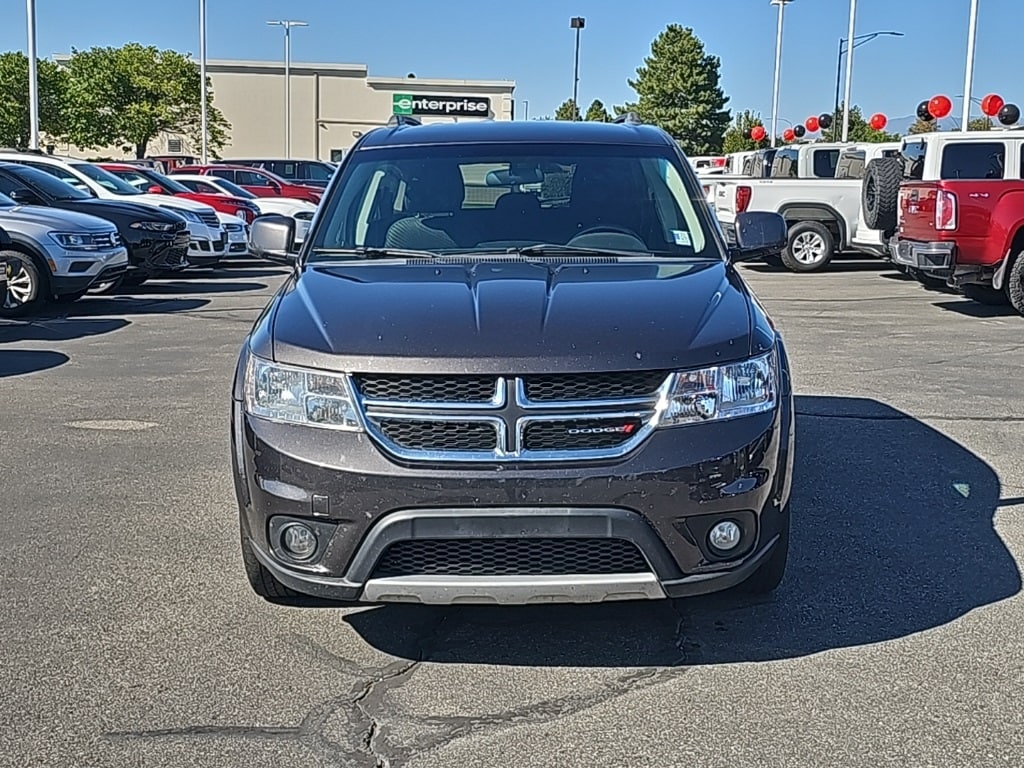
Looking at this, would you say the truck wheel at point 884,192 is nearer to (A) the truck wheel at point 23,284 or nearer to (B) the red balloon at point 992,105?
(B) the red balloon at point 992,105

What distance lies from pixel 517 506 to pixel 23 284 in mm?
10460

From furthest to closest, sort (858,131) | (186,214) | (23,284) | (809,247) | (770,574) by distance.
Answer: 1. (858,131)
2. (809,247)
3. (186,214)
4. (23,284)
5. (770,574)

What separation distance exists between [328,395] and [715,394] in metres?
1.15

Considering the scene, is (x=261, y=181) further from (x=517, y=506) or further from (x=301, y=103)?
(x=301, y=103)

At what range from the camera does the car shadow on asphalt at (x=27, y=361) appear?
9.28m

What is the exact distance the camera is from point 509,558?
11.6 feet

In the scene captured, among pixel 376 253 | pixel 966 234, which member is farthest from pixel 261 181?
pixel 376 253

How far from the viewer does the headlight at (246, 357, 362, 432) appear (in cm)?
355

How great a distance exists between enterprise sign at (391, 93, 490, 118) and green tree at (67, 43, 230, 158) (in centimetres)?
1256

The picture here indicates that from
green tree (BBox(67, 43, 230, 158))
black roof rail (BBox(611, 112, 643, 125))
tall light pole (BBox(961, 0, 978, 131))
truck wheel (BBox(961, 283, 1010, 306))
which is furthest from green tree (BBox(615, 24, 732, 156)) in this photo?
black roof rail (BBox(611, 112, 643, 125))

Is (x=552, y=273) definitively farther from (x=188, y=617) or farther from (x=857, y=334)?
(x=857, y=334)

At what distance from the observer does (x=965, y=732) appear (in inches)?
132

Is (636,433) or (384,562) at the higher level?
(636,433)

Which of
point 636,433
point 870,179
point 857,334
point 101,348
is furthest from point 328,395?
point 870,179
